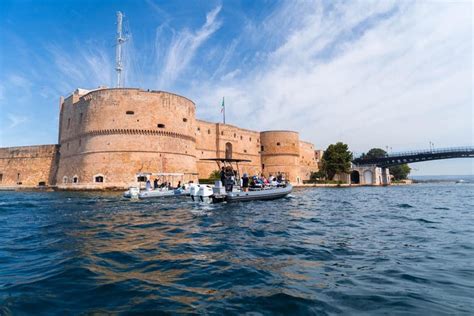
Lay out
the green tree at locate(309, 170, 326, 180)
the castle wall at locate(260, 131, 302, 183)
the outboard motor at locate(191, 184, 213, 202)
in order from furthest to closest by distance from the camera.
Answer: the green tree at locate(309, 170, 326, 180)
the castle wall at locate(260, 131, 302, 183)
the outboard motor at locate(191, 184, 213, 202)

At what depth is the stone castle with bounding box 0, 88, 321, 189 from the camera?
28.7m

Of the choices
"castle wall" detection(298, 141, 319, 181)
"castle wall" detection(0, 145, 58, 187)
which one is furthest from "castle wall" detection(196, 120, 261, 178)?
"castle wall" detection(0, 145, 58, 187)

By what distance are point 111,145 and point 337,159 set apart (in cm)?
3633

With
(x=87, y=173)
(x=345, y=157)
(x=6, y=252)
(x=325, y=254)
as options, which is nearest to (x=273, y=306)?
(x=325, y=254)

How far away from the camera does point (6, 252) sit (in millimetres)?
5211

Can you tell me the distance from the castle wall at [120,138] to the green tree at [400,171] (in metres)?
65.9

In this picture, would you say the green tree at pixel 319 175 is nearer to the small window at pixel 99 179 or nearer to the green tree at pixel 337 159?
the green tree at pixel 337 159

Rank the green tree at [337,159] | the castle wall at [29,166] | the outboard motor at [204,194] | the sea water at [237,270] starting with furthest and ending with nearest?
the green tree at [337,159], the castle wall at [29,166], the outboard motor at [204,194], the sea water at [237,270]

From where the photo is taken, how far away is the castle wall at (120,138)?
2858cm

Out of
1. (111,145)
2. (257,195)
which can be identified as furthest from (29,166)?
(257,195)

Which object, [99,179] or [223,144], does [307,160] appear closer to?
[223,144]

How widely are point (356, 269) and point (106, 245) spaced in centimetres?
443

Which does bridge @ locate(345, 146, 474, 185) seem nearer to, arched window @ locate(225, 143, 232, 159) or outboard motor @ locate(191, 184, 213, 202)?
arched window @ locate(225, 143, 232, 159)

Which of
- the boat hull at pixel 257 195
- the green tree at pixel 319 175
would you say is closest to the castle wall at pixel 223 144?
the green tree at pixel 319 175
